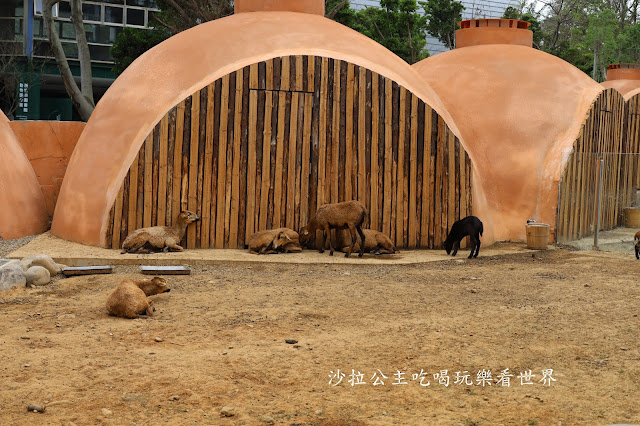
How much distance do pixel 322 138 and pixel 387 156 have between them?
1024 mm

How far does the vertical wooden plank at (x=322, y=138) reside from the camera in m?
10.9

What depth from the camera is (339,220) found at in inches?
396

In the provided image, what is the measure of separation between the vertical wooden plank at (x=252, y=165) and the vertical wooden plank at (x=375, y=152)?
175 centimetres

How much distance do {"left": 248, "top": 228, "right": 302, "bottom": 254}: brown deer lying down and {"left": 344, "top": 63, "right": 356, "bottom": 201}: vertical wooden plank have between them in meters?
1.08

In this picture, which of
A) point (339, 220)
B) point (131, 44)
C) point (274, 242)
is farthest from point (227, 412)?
point (131, 44)

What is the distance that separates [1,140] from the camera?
451 inches

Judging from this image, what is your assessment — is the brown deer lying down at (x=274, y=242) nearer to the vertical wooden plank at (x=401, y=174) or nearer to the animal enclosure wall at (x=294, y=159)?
the animal enclosure wall at (x=294, y=159)

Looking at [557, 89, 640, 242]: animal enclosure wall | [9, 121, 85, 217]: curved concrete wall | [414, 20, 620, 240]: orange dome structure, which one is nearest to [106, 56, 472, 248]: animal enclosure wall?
[414, 20, 620, 240]: orange dome structure

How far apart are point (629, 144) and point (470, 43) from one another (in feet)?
13.7

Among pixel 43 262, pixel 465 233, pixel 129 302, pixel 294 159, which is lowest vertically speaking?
pixel 129 302

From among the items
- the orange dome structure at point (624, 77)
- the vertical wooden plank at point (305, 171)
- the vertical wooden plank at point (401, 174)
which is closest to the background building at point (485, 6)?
the orange dome structure at point (624, 77)

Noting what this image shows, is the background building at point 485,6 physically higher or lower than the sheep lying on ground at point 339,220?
higher

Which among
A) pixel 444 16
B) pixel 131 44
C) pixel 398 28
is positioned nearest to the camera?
pixel 131 44

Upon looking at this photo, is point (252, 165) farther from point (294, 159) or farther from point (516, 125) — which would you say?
point (516, 125)
